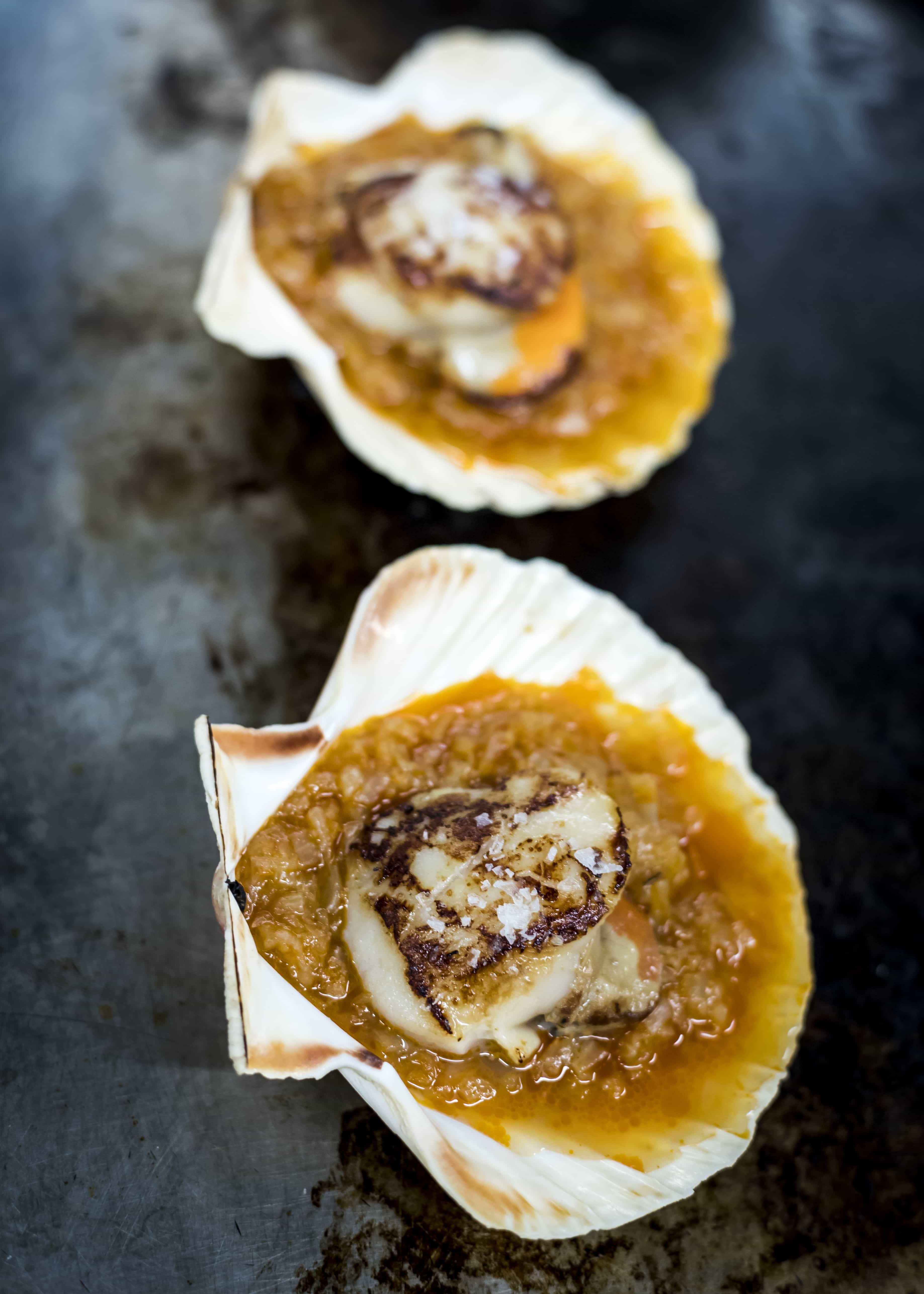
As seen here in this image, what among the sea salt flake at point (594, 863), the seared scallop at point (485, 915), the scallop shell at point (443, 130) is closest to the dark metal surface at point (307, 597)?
the scallop shell at point (443, 130)

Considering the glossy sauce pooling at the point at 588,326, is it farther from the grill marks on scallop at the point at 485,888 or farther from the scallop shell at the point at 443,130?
the grill marks on scallop at the point at 485,888

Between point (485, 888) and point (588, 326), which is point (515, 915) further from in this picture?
point (588, 326)

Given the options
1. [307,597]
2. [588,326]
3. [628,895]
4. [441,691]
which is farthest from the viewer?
[588,326]

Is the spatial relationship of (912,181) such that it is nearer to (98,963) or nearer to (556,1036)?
(556,1036)

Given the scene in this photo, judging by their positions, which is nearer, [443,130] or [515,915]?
[515,915]

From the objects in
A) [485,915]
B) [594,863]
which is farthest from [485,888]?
[594,863]

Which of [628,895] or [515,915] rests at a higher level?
[515,915]
